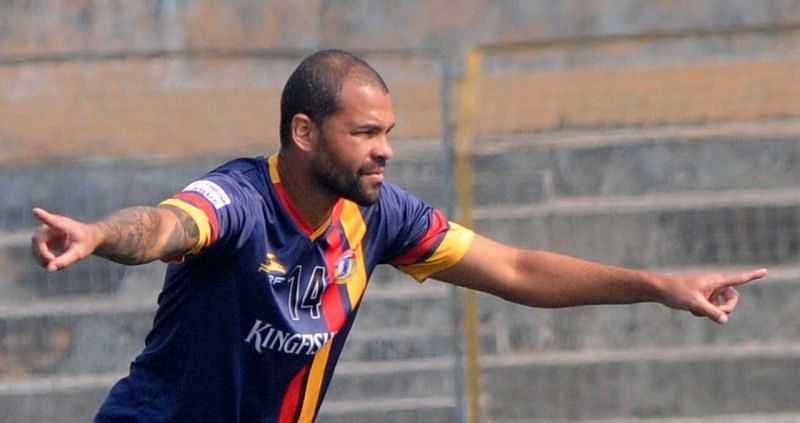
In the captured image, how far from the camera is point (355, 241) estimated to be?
454cm

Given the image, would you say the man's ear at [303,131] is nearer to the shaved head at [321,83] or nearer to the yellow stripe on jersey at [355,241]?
the shaved head at [321,83]

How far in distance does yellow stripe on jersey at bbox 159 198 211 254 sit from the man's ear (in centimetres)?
47

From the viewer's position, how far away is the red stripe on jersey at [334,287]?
4.43m

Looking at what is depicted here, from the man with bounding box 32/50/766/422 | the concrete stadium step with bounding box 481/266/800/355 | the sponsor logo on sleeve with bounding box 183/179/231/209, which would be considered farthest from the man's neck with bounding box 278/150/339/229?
the concrete stadium step with bounding box 481/266/800/355

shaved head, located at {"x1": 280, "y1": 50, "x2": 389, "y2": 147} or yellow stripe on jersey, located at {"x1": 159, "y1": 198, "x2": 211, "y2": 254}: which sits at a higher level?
shaved head, located at {"x1": 280, "y1": 50, "x2": 389, "y2": 147}

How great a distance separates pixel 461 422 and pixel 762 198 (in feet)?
5.63

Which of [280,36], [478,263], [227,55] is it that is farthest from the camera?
[280,36]

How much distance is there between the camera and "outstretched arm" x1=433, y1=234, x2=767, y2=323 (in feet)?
14.8

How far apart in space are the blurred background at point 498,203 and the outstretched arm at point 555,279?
251cm

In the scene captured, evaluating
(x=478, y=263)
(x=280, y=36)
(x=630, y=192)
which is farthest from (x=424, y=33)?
(x=478, y=263)

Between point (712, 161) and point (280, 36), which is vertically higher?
point (280, 36)

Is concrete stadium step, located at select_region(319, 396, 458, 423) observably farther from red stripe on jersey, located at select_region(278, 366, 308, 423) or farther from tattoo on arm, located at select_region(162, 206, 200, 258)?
tattoo on arm, located at select_region(162, 206, 200, 258)

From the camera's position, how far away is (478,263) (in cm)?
486

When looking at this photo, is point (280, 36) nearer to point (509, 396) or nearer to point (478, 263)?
point (509, 396)
